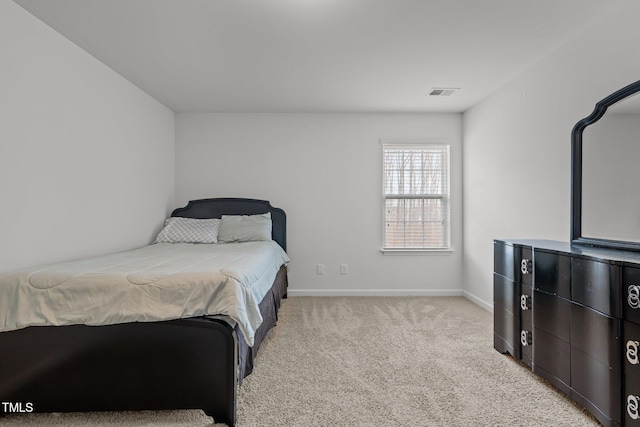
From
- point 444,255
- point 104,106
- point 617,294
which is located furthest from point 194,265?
point 444,255

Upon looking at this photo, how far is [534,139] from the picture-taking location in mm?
3119

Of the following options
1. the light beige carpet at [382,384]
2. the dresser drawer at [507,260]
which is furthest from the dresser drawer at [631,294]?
the dresser drawer at [507,260]

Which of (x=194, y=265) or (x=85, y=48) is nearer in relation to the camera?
(x=194, y=265)

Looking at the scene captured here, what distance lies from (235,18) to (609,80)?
2.48 m

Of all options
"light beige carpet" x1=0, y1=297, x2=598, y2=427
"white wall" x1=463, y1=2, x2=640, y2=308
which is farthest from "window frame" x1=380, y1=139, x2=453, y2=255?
"light beige carpet" x1=0, y1=297, x2=598, y2=427

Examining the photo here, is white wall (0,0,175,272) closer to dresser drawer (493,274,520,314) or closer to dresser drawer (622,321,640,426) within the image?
dresser drawer (493,274,520,314)

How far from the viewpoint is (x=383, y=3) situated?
220 centimetres

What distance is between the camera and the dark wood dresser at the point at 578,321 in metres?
1.68

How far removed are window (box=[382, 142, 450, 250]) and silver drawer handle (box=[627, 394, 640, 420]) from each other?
3.03 m

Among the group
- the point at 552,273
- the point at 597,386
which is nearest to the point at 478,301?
the point at 552,273

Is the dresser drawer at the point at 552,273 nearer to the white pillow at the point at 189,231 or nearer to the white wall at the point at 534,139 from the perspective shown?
the white wall at the point at 534,139

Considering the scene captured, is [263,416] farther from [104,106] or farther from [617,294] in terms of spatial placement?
[104,106]

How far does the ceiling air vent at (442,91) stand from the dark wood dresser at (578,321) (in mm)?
1821

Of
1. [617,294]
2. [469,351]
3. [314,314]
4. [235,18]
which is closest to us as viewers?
[617,294]
